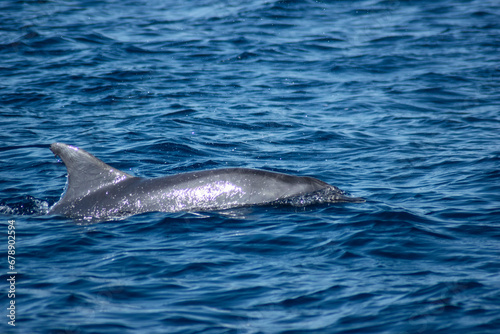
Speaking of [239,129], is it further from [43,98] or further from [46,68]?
[46,68]

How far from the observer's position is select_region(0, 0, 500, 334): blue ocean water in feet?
25.5

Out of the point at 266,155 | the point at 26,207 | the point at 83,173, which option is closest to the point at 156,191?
the point at 83,173

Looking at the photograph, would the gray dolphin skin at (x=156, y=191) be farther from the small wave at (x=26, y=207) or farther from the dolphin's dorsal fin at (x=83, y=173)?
the small wave at (x=26, y=207)

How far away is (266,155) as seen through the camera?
48.7ft

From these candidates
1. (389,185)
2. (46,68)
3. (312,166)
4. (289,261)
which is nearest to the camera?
(289,261)

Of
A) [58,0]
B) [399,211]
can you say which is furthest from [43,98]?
[58,0]

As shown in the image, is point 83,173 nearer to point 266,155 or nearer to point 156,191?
point 156,191

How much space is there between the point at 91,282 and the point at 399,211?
5286mm

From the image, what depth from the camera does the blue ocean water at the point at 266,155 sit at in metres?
7.76

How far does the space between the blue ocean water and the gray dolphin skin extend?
0.28 metres

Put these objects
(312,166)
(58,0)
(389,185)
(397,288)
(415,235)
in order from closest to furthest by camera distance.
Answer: (397,288) < (415,235) < (389,185) < (312,166) < (58,0)

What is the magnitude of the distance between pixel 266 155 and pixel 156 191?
444cm

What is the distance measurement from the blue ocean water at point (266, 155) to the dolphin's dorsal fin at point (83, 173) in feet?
2.01

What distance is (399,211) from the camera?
10727 mm
